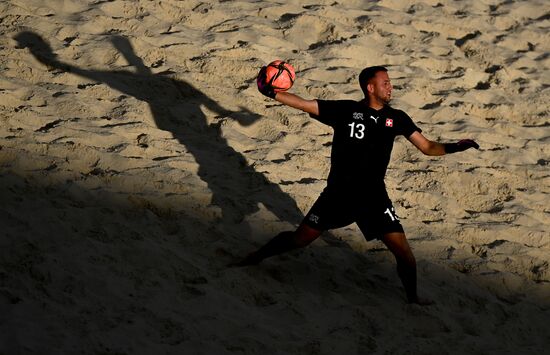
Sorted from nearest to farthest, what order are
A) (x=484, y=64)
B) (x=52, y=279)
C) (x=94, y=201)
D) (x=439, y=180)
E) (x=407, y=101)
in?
(x=52, y=279)
(x=94, y=201)
(x=439, y=180)
(x=407, y=101)
(x=484, y=64)

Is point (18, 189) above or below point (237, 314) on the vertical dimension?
above

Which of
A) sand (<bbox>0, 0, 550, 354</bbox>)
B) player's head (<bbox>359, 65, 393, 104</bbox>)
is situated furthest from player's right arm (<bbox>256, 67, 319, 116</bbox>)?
sand (<bbox>0, 0, 550, 354</bbox>)

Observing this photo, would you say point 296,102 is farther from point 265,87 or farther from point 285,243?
point 285,243

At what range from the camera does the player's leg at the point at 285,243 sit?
19.3 feet

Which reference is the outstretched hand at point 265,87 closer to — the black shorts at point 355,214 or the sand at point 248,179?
the black shorts at point 355,214

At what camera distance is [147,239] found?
588 cm

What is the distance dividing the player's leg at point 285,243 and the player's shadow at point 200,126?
63cm

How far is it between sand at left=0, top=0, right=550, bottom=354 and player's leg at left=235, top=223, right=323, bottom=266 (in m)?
0.09

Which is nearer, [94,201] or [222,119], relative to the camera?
[94,201]

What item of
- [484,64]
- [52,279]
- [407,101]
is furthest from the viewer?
[484,64]

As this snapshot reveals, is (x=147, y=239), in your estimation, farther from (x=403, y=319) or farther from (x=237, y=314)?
(x=403, y=319)

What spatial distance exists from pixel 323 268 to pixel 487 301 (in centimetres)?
118

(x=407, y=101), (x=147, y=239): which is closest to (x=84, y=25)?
(x=407, y=101)

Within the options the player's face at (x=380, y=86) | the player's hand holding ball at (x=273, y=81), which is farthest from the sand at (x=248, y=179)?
the player's face at (x=380, y=86)
